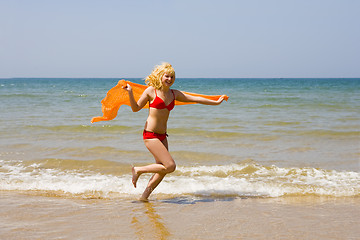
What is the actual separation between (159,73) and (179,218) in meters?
1.87

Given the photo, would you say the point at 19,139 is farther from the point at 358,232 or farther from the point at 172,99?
the point at 358,232

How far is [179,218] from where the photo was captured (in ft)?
15.3

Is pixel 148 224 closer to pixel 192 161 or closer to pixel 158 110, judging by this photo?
pixel 158 110

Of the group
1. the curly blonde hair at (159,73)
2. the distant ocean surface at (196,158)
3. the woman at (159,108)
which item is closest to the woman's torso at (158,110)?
the woman at (159,108)

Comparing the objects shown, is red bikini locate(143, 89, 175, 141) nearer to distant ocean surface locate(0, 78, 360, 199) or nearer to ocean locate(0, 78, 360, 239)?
ocean locate(0, 78, 360, 239)

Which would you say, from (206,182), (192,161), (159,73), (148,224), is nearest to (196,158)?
(192,161)

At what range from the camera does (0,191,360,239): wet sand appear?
13.4 feet

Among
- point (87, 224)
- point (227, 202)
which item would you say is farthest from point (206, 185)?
point (87, 224)

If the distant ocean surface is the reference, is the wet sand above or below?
above

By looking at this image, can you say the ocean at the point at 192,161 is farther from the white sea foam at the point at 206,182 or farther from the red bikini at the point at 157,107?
the red bikini at the point at 157,107

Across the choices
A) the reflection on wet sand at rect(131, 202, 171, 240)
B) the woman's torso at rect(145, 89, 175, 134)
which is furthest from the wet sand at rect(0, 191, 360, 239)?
the woman's torso at rect(145, 89, 175, 134)

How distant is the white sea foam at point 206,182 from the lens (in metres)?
6.01

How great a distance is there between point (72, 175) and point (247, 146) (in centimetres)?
443

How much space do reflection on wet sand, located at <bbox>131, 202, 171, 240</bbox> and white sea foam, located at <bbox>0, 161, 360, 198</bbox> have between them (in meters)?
1.07
